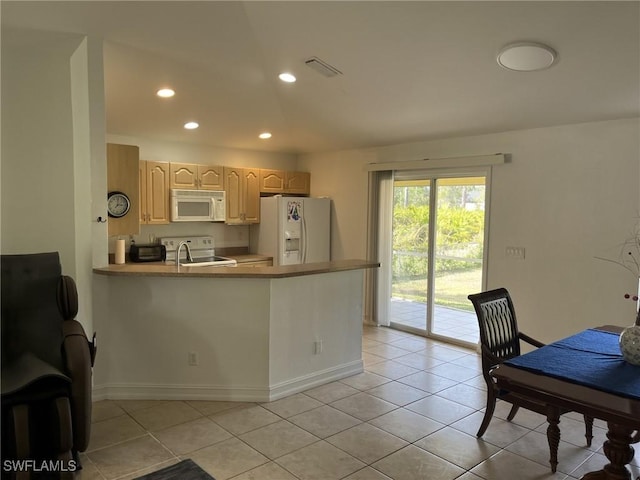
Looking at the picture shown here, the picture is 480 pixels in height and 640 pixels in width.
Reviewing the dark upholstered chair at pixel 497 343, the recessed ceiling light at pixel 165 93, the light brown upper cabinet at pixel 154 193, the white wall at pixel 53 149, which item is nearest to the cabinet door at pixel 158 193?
the light brown upper cabinet at pixel 154 193

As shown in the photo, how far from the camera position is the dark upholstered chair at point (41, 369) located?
215 centimetres

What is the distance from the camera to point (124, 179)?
4.41 m

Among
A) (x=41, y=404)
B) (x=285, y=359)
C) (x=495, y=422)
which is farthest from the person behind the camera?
(x=285, y=359)

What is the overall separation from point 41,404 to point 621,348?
290cm

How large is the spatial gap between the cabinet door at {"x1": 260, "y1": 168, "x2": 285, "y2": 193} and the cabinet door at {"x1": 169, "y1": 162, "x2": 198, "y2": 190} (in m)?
0.95

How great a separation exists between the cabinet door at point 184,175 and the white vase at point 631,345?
4575 mm

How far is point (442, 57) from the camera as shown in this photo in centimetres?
326

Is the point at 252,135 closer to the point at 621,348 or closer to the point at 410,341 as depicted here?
the point at 410,341

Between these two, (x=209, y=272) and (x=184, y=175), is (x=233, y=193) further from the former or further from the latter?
(x=209, y=272)

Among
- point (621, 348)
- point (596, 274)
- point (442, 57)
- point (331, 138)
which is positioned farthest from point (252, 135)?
point (621, 348)

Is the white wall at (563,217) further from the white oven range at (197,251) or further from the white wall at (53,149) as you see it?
the white wall at (53,149)

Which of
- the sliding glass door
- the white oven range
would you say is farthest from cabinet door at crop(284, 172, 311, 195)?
the sliding glass door

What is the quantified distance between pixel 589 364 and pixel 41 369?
275cm

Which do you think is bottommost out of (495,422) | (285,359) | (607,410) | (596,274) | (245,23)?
(495,422)
